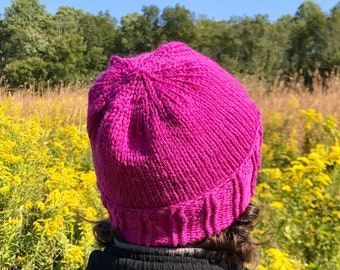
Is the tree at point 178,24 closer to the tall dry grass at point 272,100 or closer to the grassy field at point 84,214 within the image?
the tall dry grass at point 272,100

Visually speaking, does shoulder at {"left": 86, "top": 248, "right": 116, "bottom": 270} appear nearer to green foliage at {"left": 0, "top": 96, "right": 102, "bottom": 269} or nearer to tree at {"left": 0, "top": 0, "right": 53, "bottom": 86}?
green foliage at {"left": 0, "top": 96, "right": 102, "bottom": 269}

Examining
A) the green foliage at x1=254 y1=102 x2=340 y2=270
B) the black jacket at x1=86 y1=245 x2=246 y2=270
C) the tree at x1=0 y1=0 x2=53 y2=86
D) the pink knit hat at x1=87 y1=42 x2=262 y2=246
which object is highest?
the pink knit hat at x1=87 y1=42 x2=262 y2=246

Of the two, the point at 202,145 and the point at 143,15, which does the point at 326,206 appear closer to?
the point at 202,145

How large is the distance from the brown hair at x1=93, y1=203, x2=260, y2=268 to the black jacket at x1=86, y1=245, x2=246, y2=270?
0.9 inches

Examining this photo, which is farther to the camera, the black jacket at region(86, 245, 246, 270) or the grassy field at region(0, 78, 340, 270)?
the grassy field at region(0, 78, 340, 270)

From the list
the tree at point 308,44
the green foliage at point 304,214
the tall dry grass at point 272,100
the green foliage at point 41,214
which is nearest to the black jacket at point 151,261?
the green foliage at point 304,214

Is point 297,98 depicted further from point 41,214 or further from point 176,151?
point 176,151

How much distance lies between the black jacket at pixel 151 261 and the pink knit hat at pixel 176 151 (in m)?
0.03

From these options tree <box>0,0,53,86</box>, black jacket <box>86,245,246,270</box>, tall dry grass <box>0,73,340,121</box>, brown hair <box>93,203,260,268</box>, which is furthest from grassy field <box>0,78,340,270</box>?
tree <box>0,0,53,86</box>

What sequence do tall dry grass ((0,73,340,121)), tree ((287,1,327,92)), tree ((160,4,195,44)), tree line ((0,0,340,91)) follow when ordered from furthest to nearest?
tree ((160,4,195,44))
tree line ((0,0,340,91))
tree ((287,1,327,92))
tall dry grass ((0,73,340,121))

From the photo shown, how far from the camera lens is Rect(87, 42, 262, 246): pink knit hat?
1.04m

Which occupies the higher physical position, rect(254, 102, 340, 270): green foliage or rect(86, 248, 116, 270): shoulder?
rect(86, 248, 116, 270): shoulder

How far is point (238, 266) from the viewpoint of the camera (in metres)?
1.14

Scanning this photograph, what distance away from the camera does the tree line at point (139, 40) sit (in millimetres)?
32531
